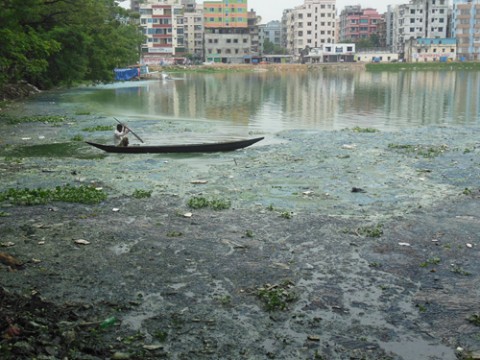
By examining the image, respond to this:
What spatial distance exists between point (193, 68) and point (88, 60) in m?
75.8

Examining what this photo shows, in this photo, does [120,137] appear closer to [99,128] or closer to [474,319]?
[99,128]

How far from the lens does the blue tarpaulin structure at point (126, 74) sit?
239ft

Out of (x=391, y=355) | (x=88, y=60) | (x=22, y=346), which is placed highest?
(x=88, y=60)

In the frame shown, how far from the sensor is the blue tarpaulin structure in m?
72.8

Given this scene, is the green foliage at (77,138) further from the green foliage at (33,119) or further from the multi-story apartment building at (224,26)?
the multi-story apartment building at (224,26)

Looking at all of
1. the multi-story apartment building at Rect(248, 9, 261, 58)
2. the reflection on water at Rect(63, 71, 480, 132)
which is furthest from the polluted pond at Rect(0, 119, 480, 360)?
the multi-story apartment building at Rect(248, 9, 261, 58)

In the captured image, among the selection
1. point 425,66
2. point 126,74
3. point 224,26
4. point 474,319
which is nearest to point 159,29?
point 224,26

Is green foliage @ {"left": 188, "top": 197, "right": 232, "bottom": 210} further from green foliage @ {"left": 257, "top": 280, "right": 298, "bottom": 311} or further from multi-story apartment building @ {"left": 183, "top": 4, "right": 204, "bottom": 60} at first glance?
multi-story apartment building @ {"left": 183, "top": 4, "right": 204, "bottom": 60}

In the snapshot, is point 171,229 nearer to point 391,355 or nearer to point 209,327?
point 209,327

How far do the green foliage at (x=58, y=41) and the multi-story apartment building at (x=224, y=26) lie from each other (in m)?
76.0

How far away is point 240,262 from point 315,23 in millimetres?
134595

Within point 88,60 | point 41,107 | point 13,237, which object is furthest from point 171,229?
point 88,60

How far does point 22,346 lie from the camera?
4.78 m

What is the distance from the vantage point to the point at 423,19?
12325cm
